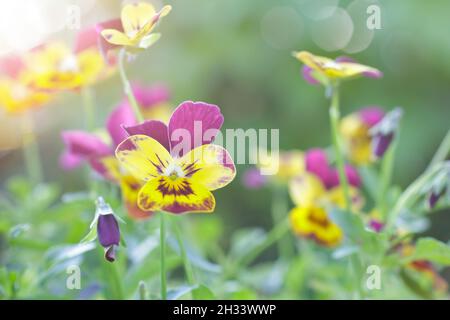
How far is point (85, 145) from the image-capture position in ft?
2.30

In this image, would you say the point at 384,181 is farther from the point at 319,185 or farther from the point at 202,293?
the point at 202,293

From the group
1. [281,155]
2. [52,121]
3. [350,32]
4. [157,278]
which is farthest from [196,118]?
[52,121]

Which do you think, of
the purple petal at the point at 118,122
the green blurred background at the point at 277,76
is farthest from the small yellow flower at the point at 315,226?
the green blurred background at the point at 277,76

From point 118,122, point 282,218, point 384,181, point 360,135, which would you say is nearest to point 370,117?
point 360,135

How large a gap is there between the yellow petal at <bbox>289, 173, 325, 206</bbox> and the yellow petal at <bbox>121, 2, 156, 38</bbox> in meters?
0.31

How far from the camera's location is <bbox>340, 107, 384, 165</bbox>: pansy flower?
2.70 feet

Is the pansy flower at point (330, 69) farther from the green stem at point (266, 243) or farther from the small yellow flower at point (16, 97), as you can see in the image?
the small yellow flower at point (16, 97)

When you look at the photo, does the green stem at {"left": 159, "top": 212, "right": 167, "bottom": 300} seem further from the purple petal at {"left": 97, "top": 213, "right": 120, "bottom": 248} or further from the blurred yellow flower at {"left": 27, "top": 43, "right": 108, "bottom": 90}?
the blurred yellow flower at {"left": 27, "top": 43, "right": 108, "bottom": 90}

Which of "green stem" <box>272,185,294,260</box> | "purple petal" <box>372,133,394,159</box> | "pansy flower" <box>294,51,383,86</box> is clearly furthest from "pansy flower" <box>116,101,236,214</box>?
"green stem" <box>272,185,294,260</box>

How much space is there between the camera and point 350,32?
1.78 meters

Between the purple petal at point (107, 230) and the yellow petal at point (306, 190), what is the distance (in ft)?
1.04

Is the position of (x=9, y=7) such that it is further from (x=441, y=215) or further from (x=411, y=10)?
(x=441, y=215)

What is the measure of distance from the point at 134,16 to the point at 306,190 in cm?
→ 33

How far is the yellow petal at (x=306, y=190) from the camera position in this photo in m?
0.80
